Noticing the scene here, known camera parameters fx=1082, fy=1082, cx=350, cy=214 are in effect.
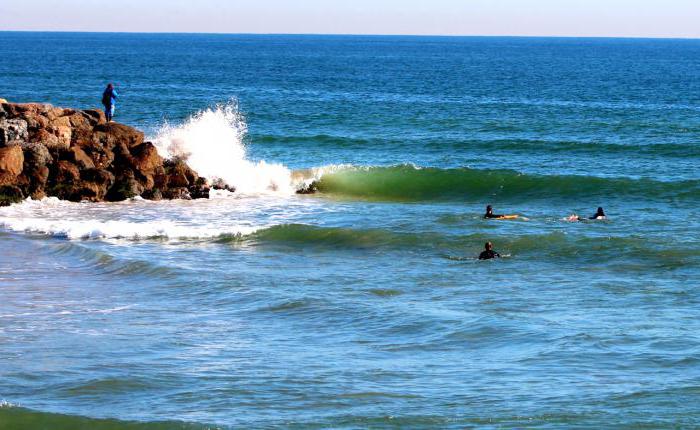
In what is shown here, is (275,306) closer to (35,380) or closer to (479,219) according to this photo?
(35,380)

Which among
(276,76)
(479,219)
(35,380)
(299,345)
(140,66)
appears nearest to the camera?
(35,380)

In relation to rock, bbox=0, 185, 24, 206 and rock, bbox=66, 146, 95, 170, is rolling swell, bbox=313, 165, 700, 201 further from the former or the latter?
rock, bbox=0, 185, 24, 206

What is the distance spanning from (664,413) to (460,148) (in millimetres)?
29239

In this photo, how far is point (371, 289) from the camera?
20141mm

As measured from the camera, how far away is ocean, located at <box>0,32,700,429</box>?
44.4 feet

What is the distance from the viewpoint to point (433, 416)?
42.4ft

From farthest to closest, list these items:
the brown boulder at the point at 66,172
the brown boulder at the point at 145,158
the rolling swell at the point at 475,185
→ the rolling swell at the point at 475,185
the brown boulder at the point at 145,158
the brown boulder at the point at 66,172

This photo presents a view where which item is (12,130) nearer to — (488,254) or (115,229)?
(115,229)

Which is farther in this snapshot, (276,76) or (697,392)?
(276,76)

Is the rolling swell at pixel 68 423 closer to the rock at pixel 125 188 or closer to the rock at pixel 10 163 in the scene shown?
the rock at pixel 10 163

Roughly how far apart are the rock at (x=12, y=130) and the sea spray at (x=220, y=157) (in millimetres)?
4020

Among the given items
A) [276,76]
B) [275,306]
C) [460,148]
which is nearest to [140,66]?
[276,76]

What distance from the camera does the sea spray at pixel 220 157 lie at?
1288 inches

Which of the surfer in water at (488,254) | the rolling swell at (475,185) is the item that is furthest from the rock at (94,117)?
the surfer in water at (488,254)
